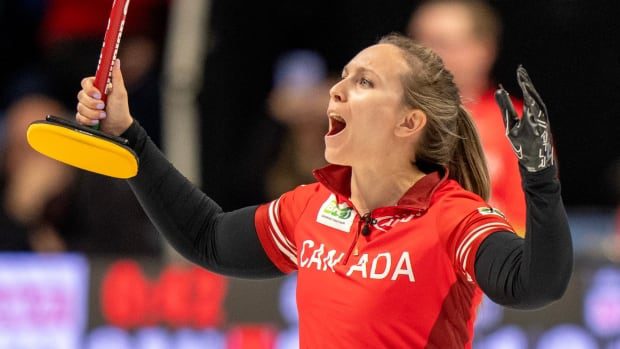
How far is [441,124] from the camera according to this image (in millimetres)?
3186

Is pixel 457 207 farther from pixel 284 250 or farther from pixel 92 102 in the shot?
pixel 92 102

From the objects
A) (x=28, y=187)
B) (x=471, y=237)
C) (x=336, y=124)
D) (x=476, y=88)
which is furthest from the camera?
(x=28, y=187)

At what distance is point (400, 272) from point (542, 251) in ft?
1.42

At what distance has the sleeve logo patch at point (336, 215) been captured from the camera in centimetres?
318

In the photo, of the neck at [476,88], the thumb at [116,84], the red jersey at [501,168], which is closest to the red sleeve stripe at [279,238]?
the thumb at [116,84]

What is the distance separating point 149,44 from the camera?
7301 mm

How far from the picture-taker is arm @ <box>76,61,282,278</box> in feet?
11.2

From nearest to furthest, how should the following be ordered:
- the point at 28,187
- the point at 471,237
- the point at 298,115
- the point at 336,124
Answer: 1. the point at 471,237
2. the point at 336,124
3. the point at 28,187
4. the point at 298,115

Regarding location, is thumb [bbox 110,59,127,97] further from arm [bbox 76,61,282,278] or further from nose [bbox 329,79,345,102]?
nose [bbox 329,79,345,102]

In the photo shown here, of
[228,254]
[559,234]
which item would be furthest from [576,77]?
[559,234]

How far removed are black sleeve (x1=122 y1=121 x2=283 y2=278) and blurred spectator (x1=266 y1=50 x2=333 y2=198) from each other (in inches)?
105

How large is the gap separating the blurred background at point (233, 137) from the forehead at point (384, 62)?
182 centimetres

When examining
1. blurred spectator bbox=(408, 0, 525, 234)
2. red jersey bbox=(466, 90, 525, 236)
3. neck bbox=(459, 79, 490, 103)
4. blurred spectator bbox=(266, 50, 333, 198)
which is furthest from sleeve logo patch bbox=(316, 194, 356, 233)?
blurred spectator bbox=(266, 50, 333, 198)

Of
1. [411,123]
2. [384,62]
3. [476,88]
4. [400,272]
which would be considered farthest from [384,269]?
[476,88]
